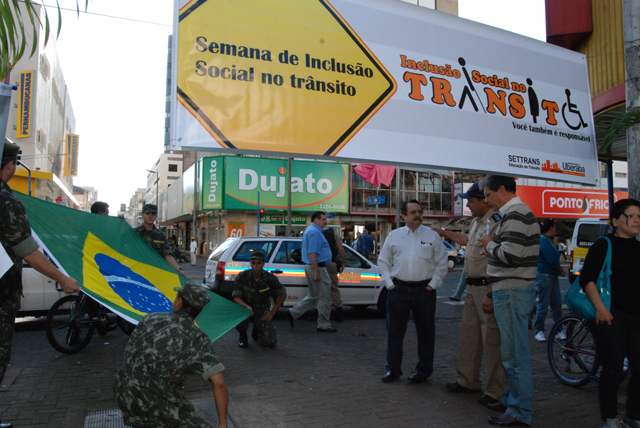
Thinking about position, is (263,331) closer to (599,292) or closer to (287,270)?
(287,270)

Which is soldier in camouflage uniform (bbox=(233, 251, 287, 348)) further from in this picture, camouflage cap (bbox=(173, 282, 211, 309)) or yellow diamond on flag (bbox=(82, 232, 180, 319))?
camouflage cap (bbox=(173, 282, 211, 309))

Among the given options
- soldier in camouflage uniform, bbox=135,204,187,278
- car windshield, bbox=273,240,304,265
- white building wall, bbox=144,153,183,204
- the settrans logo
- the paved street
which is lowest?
the paved street

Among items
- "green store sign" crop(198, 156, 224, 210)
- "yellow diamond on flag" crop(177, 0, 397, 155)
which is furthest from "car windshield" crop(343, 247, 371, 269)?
"green store sign" crop(198, 156, 224, 210)

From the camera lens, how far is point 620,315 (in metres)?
3.59

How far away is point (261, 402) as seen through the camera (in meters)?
4.24

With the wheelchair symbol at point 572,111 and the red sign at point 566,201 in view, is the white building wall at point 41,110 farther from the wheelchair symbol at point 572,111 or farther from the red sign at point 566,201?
the red sign at point 566,201

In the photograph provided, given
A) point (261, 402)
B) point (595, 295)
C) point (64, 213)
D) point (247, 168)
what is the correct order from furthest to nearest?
point (247, 168)
point (64, 213)
point (261, 402)
point (595, 295)

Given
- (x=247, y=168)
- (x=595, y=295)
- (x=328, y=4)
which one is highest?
(x=247, y=168)

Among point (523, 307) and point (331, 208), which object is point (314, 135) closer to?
point (523, 307)

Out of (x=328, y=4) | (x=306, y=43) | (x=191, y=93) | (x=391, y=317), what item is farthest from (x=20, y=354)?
(x=328, y=4)

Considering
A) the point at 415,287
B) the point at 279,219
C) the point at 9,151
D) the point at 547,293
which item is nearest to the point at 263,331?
the point at 415,287

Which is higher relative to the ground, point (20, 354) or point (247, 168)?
point (247, 168)

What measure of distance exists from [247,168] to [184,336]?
86.1 ft

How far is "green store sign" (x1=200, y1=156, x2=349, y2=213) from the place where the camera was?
28.2 m
